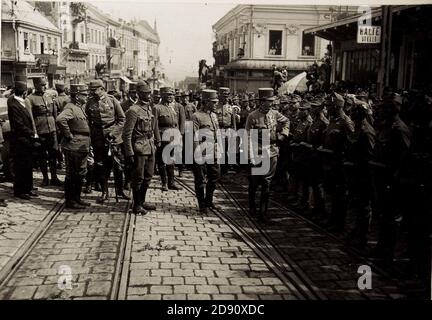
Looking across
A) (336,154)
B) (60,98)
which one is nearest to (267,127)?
(336,154)

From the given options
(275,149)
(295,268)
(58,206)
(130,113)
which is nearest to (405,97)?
(275,149)

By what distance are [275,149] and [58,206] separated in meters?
3.70

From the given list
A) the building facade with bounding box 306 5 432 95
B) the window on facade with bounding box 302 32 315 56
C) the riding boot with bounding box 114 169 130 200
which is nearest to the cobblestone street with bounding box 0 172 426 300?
the riding boot with bounding box 114 169 130 200

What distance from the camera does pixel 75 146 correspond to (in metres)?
7.51

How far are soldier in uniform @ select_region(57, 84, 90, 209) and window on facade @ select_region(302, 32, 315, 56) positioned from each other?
173 inches

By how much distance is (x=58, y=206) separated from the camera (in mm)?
7625

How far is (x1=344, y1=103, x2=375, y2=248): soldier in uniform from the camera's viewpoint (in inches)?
230

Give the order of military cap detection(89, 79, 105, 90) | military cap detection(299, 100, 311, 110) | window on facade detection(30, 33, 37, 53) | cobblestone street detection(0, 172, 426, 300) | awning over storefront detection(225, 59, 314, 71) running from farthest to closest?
awning over storefront detection(225, 59, 314, 71) < military cap detection(299, 100, 311, 110) < military cap detection(89, 79, 105, 90) < window on facade detection(30, 33, 37, 53) < cobblestone street detection(0, 172, 426, 300)

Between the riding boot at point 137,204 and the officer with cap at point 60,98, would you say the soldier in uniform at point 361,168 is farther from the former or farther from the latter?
the officer with cap at point 60,98

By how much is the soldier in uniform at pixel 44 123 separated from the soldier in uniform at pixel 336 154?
5.33 metres

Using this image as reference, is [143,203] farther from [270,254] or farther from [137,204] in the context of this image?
[270,254]

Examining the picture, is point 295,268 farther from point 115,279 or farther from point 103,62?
point 103,62

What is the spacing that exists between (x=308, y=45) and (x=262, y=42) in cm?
183

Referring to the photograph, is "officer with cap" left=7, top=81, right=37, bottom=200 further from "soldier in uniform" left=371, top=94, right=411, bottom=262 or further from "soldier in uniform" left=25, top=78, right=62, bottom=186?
"soldier in uniform" left=371, top=94, right=411, bottom=262
